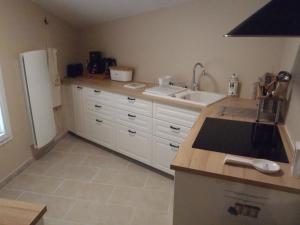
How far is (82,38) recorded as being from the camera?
3.79m

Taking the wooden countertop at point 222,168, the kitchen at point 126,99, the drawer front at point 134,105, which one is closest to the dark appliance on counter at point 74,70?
the kitchen at point 126,99

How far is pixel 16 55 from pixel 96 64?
44.0 inches

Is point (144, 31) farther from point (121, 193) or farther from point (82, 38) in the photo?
point (121, 193)

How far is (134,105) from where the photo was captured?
2764 mm

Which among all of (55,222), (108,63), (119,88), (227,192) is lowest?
(55,222)

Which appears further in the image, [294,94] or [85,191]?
[85,191]

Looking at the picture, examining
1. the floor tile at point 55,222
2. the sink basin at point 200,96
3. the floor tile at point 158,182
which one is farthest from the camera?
the sink basin at point 200,96

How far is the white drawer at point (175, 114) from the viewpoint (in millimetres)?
2342

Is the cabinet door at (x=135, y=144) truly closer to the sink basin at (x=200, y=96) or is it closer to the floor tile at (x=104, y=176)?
the floor tile at (x=104, y=176)

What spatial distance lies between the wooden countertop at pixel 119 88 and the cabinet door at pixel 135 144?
0.45 m

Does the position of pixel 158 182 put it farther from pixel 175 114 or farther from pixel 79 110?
pixel 79 110

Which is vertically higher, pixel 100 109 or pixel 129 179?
pixel 100 109

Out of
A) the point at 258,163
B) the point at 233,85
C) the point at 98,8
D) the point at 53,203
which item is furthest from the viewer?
the point at 98,8

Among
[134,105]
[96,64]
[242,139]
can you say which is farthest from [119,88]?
[242,139]
